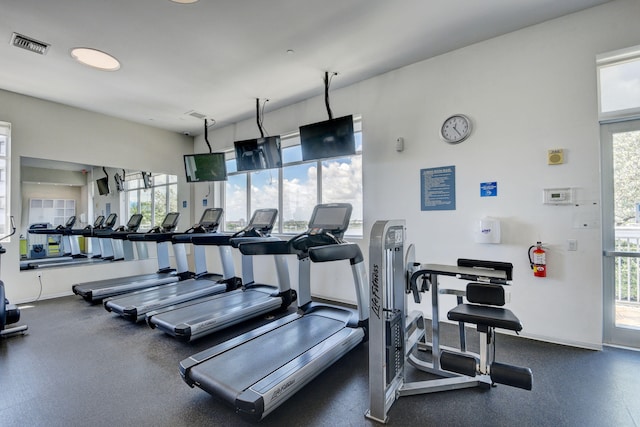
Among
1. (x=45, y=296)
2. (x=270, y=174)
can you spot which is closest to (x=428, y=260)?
(x=270, y=174)

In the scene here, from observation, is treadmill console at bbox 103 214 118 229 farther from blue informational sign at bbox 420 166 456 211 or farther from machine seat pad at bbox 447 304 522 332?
machine seat pad at bbox 447 304 522 332

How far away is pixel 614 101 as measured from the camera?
114 inches

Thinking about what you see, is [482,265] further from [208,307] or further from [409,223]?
[208,307]

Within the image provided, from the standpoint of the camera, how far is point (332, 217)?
3.44m

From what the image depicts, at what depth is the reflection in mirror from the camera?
4879 millimetres

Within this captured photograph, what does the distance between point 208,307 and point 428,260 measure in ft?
9.66

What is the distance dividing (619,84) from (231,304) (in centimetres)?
500

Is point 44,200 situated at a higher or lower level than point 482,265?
higher

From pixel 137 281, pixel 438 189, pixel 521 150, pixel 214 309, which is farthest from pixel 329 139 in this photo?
pixel 137 281

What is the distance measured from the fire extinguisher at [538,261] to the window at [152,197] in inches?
257

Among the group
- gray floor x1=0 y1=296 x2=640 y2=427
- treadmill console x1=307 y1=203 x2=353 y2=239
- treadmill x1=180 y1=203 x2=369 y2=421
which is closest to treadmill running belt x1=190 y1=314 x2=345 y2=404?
treadmill x1=180 y1=203 x2=369 y2=421

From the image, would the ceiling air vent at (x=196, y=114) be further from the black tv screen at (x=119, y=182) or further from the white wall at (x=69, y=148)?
the black tv screen at (x=119, y=182)

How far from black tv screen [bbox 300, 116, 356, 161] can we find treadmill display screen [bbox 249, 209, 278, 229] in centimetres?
100

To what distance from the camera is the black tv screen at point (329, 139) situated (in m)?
4.11
